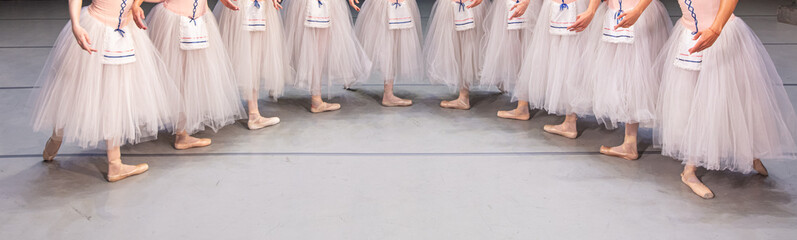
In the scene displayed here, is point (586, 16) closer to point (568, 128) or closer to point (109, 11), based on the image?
point (568, 128)

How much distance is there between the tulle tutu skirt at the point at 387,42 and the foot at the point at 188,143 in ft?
3.58

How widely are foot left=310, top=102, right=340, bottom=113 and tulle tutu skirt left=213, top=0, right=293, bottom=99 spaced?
309 mm

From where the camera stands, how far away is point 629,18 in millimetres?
3105

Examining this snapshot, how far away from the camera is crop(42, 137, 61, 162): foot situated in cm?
333

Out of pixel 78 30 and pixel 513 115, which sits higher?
pixel 78 30

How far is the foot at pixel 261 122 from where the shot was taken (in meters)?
3.93

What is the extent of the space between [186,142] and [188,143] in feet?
0.04

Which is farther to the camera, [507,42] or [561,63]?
[507,42]

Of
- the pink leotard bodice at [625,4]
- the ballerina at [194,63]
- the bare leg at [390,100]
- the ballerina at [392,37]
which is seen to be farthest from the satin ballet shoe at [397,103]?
the pink leotard bodice at [625,4]

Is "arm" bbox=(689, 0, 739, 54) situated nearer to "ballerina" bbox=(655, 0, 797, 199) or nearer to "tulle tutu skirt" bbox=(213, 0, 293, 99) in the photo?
"ballerina" bbox=(655, 0, 797, 199)

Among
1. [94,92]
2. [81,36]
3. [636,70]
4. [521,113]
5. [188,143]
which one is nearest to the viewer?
[81,36]

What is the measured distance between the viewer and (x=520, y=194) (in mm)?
3047

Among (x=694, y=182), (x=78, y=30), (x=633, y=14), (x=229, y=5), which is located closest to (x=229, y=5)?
(x=229, y=5)

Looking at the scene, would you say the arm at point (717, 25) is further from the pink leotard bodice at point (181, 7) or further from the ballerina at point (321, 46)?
the pink leotard bodice at point (181, 7)
